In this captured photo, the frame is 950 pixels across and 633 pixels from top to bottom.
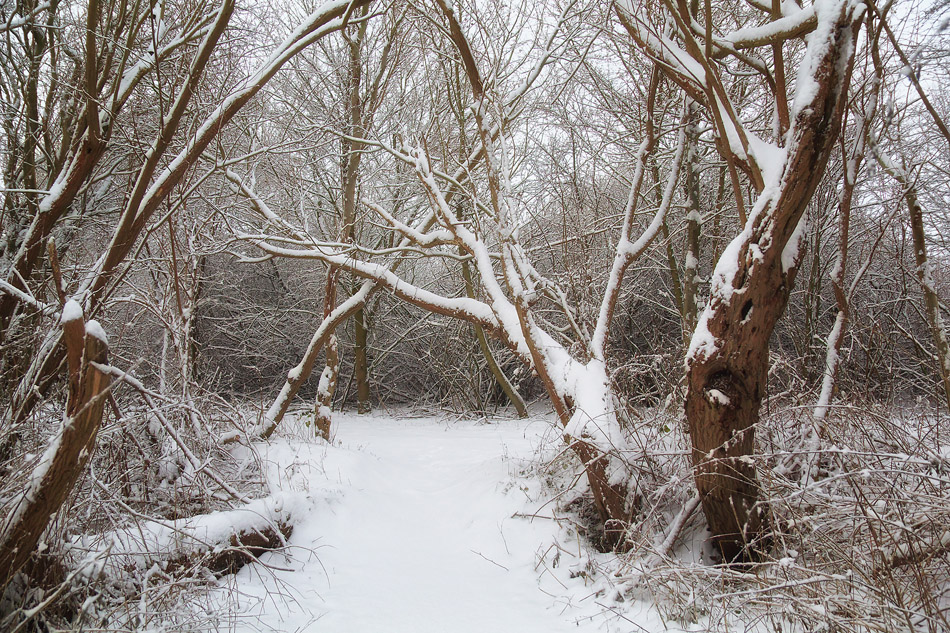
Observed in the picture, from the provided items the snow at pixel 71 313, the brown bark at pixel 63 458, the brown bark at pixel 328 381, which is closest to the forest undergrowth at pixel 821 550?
the brown bark at pixel 63 458

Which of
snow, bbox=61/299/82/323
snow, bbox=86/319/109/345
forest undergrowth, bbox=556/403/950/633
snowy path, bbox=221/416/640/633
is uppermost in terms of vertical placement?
snow, bbox=61/299/82/323

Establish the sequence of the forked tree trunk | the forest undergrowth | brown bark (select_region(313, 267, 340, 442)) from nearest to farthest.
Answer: the forest undergrowth < the forked tree trunk < brown bark (select_region(313, 267, 340, 442))

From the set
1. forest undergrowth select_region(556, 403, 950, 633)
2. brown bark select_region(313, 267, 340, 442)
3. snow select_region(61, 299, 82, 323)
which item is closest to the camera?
snow select_region(61, 299, 82, 323)

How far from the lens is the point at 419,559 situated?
3.82 m

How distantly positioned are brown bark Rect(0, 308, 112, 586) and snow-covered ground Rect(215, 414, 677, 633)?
97 centimetres

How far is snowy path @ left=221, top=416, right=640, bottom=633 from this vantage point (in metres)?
2.88

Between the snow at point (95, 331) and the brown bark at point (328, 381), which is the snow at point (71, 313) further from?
the brown bark at point (328, 381)

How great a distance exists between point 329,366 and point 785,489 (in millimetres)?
5617

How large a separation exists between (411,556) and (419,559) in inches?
3.2

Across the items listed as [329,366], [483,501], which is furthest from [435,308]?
[329,366]

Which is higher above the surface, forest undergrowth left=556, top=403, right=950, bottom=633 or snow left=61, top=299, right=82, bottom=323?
snow left=61, top=299, right=82, bottom=323

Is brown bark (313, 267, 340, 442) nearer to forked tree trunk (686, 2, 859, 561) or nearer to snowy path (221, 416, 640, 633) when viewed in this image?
snowy path (221, 416, 640, 633)

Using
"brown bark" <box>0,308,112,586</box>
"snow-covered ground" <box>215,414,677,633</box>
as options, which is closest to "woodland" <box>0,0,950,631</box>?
"brown bark" <box>0,308,112,586</box>

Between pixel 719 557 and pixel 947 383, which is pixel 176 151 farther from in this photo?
pixel 947 383
